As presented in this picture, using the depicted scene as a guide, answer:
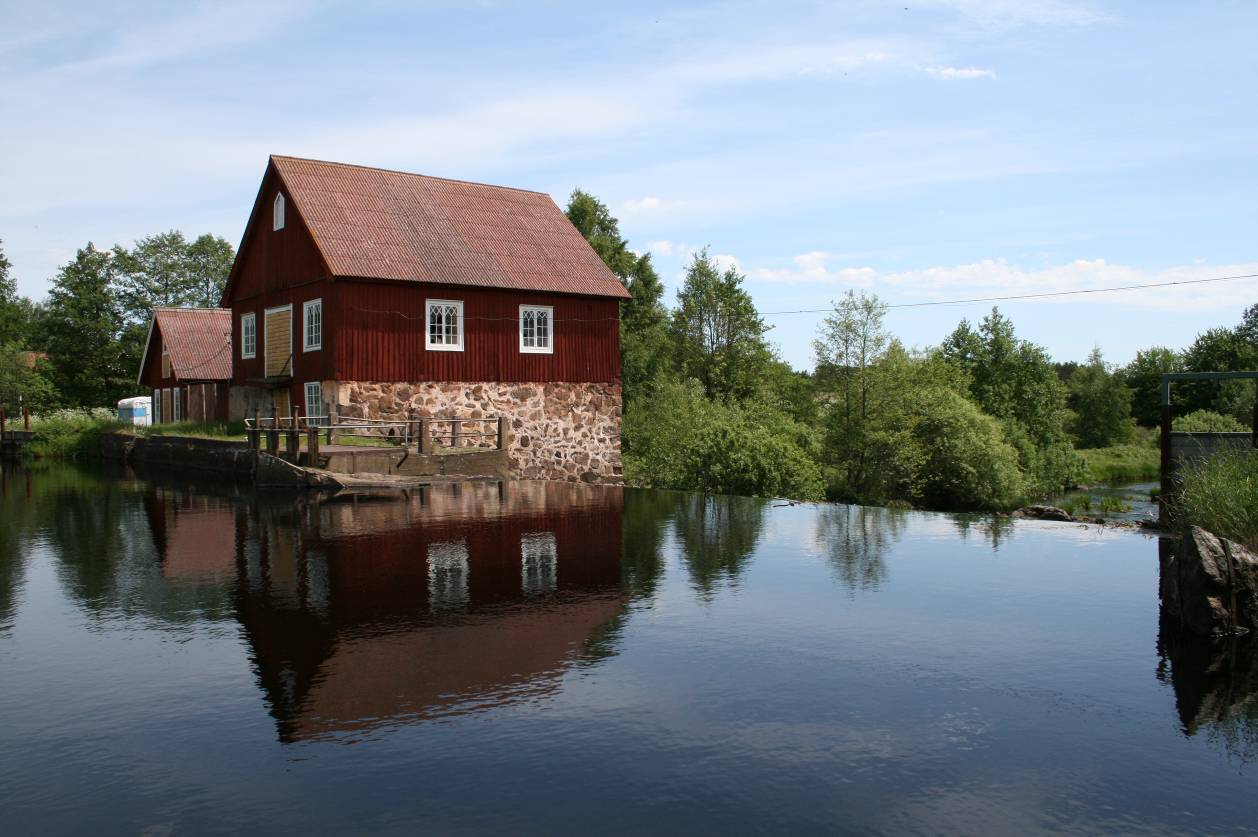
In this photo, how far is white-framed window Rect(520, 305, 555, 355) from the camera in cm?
3106

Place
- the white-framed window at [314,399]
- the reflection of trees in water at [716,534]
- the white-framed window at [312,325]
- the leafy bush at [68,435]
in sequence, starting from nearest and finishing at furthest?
the reflection of trees in water at [716,534], the white-framed window at [314,399], the white-framed window at [312,325], the leafy bush at [68,435]

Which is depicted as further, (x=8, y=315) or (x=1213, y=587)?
(x=8, y=315)

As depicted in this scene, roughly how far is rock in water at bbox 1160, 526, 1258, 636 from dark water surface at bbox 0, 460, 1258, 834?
35 centimetres

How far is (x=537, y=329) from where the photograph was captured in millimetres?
31406

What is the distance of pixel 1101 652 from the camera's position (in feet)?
32.7

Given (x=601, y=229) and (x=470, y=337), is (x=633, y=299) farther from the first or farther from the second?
(x=470, y=337)

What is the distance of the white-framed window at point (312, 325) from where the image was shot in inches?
1155

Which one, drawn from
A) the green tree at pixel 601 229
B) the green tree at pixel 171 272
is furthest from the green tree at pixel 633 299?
the green tree at pixel 171 272

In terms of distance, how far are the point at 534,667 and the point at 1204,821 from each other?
5.24 metres

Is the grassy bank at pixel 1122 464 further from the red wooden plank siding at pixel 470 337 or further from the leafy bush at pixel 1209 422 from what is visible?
the red wooden plank siding at pixel 470 337

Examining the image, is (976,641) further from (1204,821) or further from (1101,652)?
(1204,821)

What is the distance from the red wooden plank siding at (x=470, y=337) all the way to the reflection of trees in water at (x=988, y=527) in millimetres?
14007

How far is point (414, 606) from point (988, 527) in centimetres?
1245

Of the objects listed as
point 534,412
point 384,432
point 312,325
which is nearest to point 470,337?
point 534,412
